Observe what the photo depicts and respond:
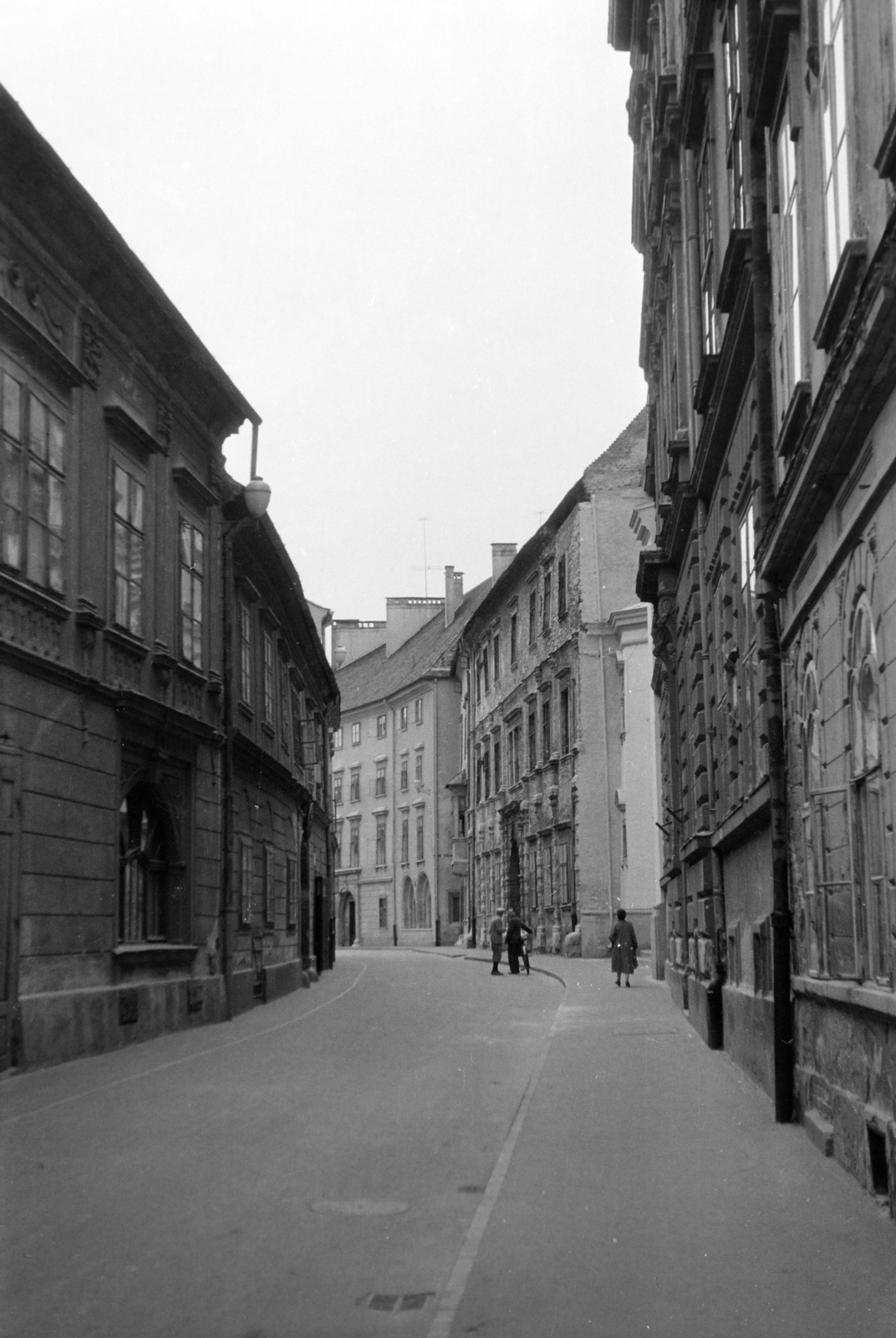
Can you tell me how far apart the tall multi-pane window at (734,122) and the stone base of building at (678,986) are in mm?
10577

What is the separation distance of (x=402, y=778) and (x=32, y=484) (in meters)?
61.6

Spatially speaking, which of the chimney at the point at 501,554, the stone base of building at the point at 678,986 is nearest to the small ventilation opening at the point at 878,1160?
the stone base of building at the point at 678,986

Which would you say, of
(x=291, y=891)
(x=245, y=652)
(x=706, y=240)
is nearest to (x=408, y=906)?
(x=291, y=891)

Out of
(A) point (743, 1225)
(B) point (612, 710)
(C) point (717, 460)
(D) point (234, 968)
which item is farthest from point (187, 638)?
(B) point (612, 710)

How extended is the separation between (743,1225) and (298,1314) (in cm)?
263

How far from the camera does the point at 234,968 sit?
23.0 m

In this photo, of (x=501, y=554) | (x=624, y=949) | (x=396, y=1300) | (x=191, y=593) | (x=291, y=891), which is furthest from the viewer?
(x=501, y=554)

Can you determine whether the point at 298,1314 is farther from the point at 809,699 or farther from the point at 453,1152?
the point at 809,699

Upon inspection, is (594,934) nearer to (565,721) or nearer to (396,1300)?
(565,721)

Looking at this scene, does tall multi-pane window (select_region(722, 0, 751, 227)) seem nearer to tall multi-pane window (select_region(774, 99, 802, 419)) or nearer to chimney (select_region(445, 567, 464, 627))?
tall multi-pane window (select_region(774, 99, 802, 419))

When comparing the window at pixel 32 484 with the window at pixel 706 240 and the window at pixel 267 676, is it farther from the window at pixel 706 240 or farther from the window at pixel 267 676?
the window at pixel 267 676

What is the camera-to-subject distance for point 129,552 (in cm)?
1828

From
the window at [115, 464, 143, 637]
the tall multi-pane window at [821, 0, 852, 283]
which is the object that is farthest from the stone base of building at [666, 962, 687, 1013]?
the tall multi-pane window at [821, 0, 852, 283]

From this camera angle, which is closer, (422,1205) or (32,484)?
(422,1205)
